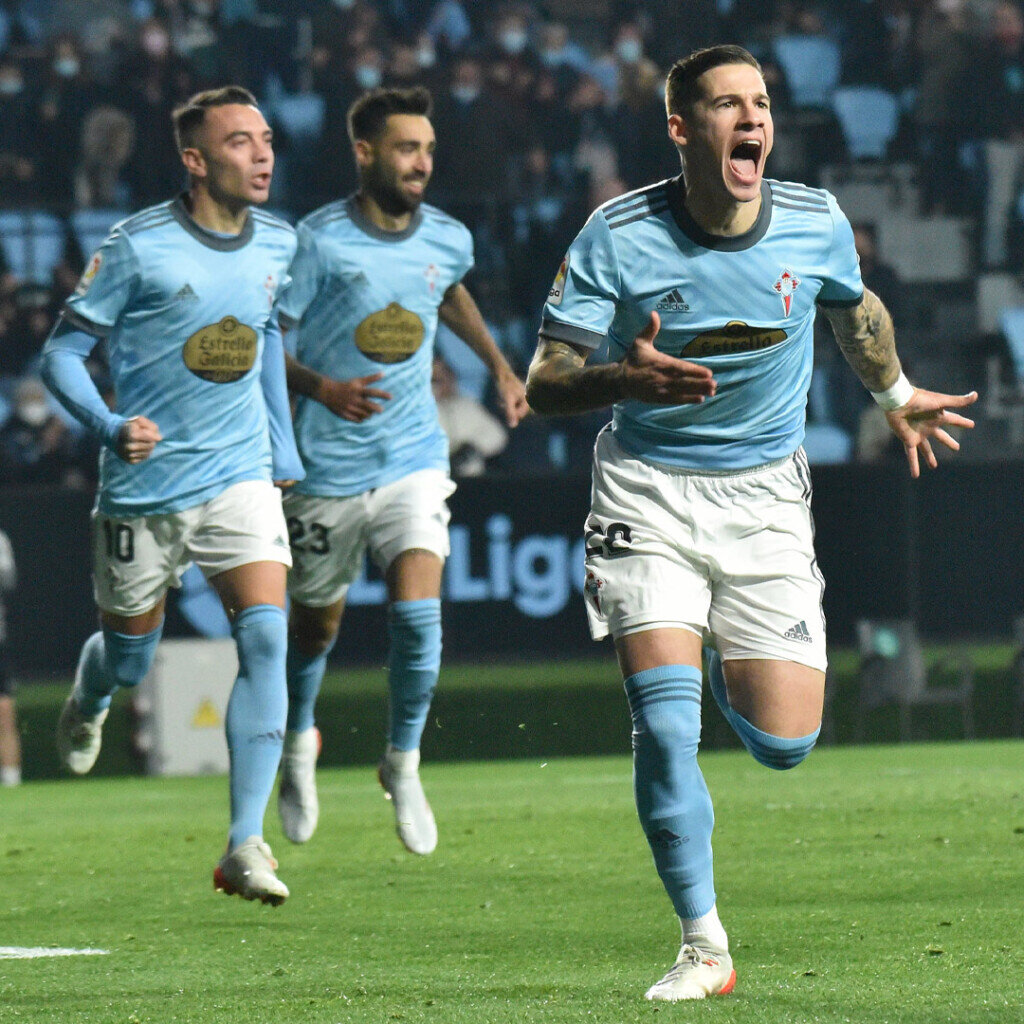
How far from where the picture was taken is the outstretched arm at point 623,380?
4.29 metres

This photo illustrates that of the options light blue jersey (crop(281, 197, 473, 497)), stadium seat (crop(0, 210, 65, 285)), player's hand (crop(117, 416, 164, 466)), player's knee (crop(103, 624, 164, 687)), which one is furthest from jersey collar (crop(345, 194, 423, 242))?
stadium seat (crop(0, 210, 65, 285))

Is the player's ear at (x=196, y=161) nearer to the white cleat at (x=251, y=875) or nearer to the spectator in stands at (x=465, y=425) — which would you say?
the white cleat at (x=251, y=875)

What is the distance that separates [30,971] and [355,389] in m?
2.86

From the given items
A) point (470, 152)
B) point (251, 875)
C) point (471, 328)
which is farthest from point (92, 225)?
point (251, 875)

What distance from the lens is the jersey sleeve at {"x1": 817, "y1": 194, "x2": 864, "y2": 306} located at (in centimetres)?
507

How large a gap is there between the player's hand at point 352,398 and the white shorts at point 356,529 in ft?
1.11

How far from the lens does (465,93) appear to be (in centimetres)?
1789

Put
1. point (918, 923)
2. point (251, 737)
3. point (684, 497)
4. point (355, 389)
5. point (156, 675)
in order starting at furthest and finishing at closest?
1. point (156, 675)
2. point (355, 389)
3. point (251, 737)
4. point (918, 923)
5. point (684, 497)

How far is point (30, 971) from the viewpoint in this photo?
5.26 metres

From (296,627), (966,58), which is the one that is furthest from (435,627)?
(966,58)

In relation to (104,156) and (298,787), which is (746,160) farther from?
(104,156)

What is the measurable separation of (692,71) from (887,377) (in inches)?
37.7

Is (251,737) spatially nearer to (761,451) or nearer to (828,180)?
(761,451)

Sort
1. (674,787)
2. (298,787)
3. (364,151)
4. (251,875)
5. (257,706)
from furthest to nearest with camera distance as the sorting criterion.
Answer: (364,151) < (298,787) < (257,706) < (251,875) < (674,787)
